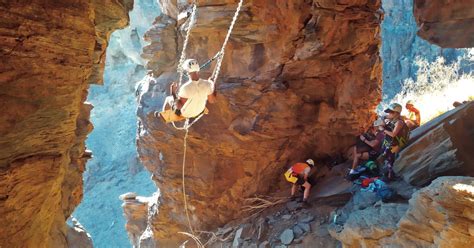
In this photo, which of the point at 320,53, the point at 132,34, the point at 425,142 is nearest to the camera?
the point at 425,142

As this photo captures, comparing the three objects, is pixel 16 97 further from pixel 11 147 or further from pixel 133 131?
pixel 133 131

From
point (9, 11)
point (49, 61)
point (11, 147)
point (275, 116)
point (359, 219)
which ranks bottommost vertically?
point (359, 219)

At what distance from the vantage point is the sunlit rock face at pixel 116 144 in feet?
111

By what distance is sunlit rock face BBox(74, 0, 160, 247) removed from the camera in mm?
33750

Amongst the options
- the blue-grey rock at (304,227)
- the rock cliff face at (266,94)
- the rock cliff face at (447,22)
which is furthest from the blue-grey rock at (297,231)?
the rock cliff face at (447,22)

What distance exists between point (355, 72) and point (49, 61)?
8.01 m

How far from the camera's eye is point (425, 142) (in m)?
6.71

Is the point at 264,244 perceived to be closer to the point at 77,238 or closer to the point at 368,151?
the point at 368,151

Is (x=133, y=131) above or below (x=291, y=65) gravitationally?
below

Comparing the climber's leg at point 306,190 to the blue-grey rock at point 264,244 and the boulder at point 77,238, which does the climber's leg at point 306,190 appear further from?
the boulder at point 77,238

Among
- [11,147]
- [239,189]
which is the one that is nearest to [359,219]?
[239,189]

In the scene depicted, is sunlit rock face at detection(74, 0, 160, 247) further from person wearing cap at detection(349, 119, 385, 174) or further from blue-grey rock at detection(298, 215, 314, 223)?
person wearing cap at detection(349, 119, 385, 174)

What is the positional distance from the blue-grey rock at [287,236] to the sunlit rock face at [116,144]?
91.8 feet

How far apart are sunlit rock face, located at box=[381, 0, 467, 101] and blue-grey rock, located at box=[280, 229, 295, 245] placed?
74.8 feet
